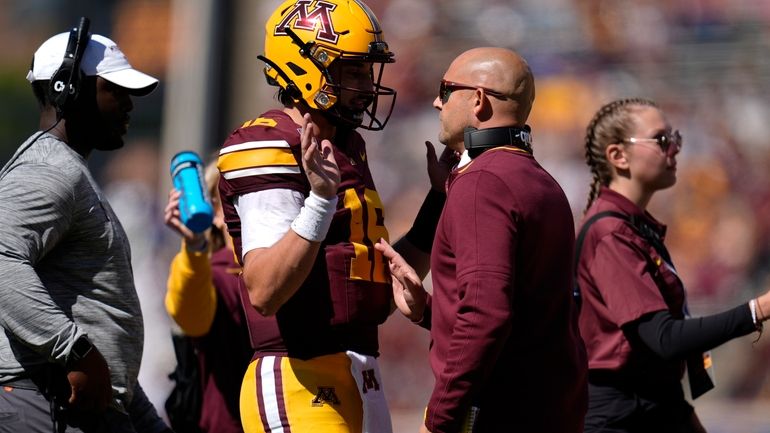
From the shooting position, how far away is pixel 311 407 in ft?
12.1

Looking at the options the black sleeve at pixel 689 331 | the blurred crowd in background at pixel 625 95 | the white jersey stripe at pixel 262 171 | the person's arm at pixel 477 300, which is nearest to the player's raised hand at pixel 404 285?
the person's arm at pixel 477 300

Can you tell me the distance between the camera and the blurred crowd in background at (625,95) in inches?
392

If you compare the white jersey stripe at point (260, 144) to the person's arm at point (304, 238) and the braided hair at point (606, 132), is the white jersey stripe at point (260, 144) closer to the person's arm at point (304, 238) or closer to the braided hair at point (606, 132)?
the person's arm at point (304, 238)

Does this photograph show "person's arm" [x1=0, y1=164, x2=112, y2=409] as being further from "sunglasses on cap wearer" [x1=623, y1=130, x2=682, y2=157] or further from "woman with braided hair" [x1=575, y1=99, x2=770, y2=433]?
"sunglasses on cap wearer" [x1=623, y1=130, x2=682, y2=157]

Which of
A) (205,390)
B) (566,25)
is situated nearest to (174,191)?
(205,390)

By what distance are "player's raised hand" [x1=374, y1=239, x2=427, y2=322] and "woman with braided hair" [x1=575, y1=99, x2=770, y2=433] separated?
Answer: 104 cm

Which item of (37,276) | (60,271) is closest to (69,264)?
(60,271)

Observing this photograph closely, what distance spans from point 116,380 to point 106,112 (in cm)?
94

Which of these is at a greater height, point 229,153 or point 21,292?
point 229,153

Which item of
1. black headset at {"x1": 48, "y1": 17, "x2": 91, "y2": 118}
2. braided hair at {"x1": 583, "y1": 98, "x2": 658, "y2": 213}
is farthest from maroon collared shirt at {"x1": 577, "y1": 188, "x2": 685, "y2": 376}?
black headset at {"x1": 48, "y1": 17, "x2": 91, "y2": 118}

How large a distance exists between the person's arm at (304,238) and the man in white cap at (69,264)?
68 centimetres

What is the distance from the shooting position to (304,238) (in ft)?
11.5

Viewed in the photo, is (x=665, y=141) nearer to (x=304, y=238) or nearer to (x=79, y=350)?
(x=304, y=238)

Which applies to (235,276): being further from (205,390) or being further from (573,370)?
(573,370)
